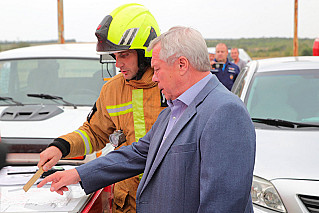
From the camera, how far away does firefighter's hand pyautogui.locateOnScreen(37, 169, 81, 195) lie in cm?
197

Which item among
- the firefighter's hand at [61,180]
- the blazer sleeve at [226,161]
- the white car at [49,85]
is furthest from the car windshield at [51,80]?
the blazer sleeve at [226,161]

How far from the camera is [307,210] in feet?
9.76

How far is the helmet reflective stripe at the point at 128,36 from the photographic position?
95.6 inches

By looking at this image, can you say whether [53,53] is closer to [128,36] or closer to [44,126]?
[44,126]

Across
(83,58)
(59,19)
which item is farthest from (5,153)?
(59,19)

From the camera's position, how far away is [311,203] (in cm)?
298

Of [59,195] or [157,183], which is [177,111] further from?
[59,195]

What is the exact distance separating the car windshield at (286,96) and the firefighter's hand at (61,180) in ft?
7.96

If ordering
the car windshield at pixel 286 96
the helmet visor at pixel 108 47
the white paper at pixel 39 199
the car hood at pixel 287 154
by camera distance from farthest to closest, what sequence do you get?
1. the car windshield at pixel 286 96
2. the car hood at pixel 287 154
3. the helmet visor at pixel 108 47
4. the white paper at pixel 39 199

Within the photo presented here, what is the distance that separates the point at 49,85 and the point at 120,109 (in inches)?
81.0

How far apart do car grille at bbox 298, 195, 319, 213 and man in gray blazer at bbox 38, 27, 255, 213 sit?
1.39 m

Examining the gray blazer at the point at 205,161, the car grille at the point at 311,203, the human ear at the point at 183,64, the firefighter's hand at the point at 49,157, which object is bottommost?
the car grille at the point at 311,203

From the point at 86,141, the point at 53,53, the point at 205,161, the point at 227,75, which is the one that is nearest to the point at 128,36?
the point at 86,141

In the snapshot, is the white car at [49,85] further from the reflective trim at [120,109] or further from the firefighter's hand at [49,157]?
the firefighter's hand at [49,157]
